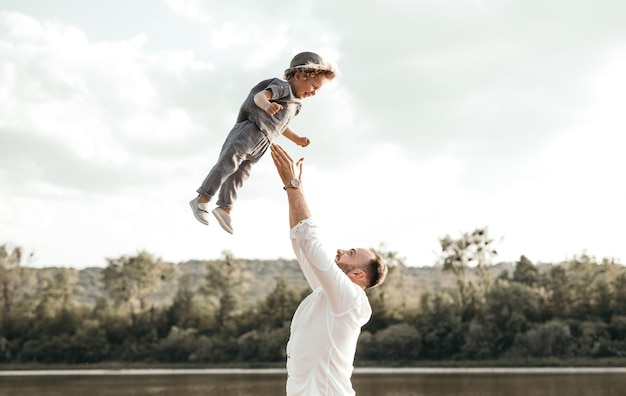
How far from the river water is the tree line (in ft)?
5.17

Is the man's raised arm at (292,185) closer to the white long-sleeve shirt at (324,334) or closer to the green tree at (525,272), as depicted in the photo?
the white long-sleeve shirt at (324,334)

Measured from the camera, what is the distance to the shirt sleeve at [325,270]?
257cm

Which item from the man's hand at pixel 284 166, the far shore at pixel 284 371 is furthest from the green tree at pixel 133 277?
the man's hand at pixel 284 166

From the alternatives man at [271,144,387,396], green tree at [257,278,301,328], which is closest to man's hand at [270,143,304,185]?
man at [271,144,387,396]

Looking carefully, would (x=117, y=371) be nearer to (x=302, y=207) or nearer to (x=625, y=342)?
(x=625, y=342)

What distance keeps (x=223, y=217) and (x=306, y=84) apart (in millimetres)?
662

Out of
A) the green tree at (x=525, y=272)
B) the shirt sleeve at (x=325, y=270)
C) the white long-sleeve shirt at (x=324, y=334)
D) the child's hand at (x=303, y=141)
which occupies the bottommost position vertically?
the white long-sleeve shirt at (x=324, y=334)

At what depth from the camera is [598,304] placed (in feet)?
80.8

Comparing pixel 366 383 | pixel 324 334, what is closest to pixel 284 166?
pixel 324 334

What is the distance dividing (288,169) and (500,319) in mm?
22713

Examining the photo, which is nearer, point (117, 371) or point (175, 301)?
point (117, 371)

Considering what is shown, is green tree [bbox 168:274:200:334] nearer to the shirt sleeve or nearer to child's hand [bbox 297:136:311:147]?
child's hand [bbox 297:136:311:147]

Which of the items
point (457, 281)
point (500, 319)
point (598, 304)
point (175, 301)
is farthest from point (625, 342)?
point (175, 301)

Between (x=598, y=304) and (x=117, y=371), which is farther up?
(x=598, y=304)
